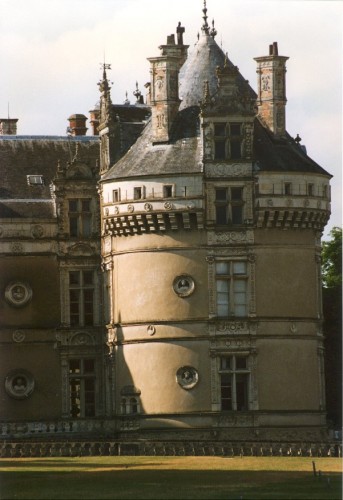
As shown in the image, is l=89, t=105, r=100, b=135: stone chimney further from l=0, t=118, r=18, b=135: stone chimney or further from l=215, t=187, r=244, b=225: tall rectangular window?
l=215, t=187, r=244, b=225: tall rectangular window

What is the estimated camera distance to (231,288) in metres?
72.2

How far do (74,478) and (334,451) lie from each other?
13.7 metres

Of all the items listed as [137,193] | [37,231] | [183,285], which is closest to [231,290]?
[183,285]

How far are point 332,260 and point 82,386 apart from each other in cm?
2089

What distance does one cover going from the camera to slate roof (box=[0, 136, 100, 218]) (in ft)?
251

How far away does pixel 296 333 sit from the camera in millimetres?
72625

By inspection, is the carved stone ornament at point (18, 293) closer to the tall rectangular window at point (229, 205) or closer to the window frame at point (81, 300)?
the window frame at point (81, 300)

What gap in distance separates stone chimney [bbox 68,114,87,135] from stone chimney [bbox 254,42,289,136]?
34.3 feet

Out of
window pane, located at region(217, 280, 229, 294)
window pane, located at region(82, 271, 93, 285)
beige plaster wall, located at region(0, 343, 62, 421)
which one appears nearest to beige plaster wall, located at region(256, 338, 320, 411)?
window pane, located at region(217, 280, 229, 294)

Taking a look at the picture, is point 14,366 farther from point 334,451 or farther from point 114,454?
point 334,451

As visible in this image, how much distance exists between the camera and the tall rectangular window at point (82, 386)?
7581cm

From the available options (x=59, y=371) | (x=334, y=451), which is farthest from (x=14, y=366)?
(x=334, y=451)

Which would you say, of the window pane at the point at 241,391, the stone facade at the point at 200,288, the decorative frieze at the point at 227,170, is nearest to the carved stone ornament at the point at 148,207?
the stone facade at the point at 200,288

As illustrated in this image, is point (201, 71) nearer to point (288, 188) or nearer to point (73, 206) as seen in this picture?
point (288, 188)
